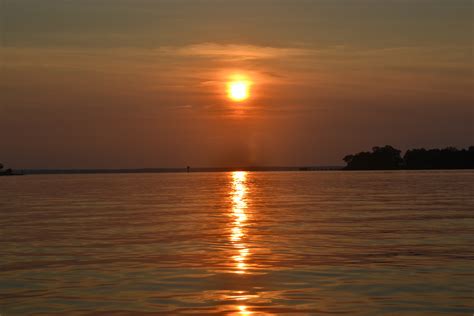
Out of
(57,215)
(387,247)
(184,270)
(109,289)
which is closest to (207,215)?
(57,215)

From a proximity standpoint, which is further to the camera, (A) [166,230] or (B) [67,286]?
(A) [166,230]

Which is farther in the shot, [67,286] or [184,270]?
[184,270]

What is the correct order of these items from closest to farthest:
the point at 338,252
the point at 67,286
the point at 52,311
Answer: the point at 52,311 < the point at 67,286 < the point at 338,252

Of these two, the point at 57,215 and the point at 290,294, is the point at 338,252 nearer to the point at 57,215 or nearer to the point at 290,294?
the point at 290,294

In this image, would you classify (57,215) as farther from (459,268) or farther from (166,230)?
(459,268)

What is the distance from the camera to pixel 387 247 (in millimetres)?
30281

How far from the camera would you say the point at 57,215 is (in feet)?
165

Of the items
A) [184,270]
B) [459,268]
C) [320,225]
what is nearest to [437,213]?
[320,225]

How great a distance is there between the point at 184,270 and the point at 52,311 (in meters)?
6.65

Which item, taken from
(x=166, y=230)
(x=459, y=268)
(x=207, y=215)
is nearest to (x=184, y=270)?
(x=459, y=268)

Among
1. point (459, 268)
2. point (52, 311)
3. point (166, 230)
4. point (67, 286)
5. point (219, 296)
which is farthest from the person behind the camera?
point (166, 230)

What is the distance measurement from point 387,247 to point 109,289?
1357 cm

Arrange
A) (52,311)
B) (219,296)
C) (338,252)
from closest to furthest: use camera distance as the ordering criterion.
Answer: (52,311), (219,296), (338,252)

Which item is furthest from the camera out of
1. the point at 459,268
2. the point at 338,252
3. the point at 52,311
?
the point at 338,252
